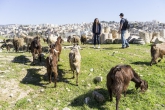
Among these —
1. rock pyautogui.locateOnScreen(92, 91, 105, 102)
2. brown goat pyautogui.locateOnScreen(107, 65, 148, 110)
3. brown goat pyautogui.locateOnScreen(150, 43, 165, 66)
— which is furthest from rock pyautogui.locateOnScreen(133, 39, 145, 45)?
rock pyautogui.locateOnScreen(92, 91, 105, 102)

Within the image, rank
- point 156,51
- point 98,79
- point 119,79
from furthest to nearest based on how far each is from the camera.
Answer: point 156,51, point 98,79, point 119,79

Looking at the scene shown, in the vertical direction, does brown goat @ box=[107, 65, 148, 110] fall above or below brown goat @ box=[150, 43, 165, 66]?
below

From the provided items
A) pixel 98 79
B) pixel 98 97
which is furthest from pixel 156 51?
pixel 98 97

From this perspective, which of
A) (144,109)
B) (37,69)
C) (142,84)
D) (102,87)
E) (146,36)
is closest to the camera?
(144,109)

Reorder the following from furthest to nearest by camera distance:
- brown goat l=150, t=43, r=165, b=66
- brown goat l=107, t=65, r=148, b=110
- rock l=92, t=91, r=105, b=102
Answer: brown goat l=150, t=43, r=165, b=66 → rock l=92, t=91, r=105, b=102 → brown goat l=107, t=65, r=148, b=110

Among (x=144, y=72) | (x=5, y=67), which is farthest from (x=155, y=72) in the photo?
(x=5, y=67)

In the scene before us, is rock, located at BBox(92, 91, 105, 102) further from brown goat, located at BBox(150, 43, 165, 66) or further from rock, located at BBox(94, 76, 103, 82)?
brown goat, located at BBox(150, 43, 165, 66)

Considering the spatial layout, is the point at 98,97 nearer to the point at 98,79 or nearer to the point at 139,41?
the point at 98,79

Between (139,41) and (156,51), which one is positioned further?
(139,41)

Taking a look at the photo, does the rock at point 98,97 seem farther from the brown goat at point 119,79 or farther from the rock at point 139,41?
the rock at point 139,41

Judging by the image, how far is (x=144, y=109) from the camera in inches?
357

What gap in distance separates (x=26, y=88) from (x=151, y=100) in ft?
18.3

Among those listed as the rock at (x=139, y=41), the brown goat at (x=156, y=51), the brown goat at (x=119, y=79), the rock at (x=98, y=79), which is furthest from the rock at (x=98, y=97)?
the rock at (x=139, y=41)

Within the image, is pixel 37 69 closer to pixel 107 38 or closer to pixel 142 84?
pixel 142 84
